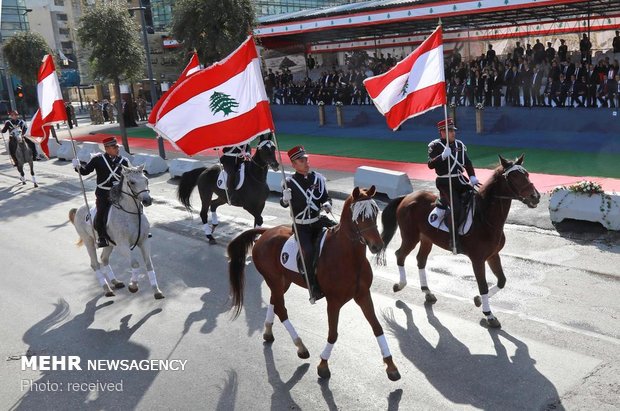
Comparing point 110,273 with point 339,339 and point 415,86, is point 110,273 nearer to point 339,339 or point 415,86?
point 339,339

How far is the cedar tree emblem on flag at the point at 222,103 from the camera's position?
25.7 feet

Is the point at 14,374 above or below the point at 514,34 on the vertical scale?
below

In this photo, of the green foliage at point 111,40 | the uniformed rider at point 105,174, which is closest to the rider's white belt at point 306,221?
the uniformed rider at point 105,174

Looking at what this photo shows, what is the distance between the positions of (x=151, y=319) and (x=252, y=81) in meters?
4.09

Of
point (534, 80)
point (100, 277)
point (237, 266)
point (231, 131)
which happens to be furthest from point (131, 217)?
point (534, 80)

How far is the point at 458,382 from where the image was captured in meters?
6.78

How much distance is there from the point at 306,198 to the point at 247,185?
532 centimetres

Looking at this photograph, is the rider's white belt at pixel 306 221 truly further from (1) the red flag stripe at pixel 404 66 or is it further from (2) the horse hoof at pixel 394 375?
(1) the red flag stripe at pixel 404 66

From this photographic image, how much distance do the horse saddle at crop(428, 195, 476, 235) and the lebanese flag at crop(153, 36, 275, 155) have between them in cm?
288

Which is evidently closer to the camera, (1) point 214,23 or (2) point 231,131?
(2) point 231,131

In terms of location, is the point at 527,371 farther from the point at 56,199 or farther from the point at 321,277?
the point at 56,199

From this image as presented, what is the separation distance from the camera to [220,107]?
788cm

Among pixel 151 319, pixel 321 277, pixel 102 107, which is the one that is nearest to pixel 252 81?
Result: pixel 321 277

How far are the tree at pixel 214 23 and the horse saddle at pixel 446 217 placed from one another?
20.0 m
